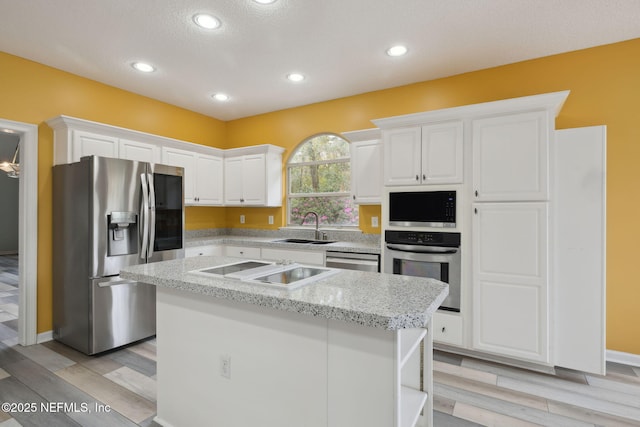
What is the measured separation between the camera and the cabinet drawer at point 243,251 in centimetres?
412

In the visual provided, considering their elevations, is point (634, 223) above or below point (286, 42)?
below

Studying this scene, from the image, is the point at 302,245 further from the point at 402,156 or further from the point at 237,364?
the point at 237,364

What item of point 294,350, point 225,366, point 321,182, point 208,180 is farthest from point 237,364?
point 208,180

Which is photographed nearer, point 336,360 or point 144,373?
point 336,360

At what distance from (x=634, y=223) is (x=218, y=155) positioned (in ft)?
15.3

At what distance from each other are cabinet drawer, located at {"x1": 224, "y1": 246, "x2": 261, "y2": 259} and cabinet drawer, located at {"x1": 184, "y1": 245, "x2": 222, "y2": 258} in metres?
0.12

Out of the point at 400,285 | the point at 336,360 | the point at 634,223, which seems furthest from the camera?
Result: the point at 634,223

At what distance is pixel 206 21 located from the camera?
8.26ft

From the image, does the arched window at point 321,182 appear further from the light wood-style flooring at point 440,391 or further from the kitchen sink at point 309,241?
the light wood-style flooring at point 440,391

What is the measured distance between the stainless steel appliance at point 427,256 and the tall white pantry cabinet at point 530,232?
8 centimetres

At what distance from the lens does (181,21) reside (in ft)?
8.28

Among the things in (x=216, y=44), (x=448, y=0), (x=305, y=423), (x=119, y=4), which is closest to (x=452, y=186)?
(x=448, y=0)

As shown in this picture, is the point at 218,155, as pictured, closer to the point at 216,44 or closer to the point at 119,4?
the point at 216,44

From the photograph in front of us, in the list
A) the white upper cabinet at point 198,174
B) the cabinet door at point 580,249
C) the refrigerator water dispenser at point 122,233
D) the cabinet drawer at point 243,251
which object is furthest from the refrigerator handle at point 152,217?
the cabinet door at point 580,249
